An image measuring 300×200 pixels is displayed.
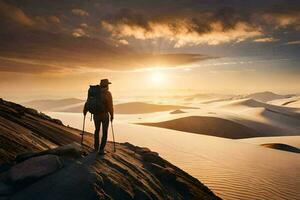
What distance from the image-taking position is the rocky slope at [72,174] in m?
6.72

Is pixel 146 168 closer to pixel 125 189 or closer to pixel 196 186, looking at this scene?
pixel 196 186

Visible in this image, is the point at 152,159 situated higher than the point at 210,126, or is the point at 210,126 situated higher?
the point at 152,159

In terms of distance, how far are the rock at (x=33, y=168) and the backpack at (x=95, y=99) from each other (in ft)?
6.47

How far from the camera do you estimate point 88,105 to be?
30.0 feet

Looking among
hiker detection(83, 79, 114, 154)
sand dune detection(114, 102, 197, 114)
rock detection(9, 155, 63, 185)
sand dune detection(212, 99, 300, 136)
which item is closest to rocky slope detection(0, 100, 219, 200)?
rock detection(9, 155, 63, 185)

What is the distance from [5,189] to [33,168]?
0.72 m

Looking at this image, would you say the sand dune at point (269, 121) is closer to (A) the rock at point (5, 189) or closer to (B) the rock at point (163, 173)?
(B) the rock at point (163, 173)

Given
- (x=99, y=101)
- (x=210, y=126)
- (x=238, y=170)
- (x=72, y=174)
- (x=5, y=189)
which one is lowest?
(x=210, y=126)

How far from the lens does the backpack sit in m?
9.11

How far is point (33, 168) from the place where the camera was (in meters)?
7.11

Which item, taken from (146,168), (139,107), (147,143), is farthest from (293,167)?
(139,107)

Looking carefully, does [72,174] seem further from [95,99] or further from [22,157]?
[95,99]

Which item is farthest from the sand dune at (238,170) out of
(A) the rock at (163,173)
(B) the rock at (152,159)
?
(A) the rock at (163,173)

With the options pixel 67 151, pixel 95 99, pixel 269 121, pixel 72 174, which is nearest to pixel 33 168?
pixel 72 174
